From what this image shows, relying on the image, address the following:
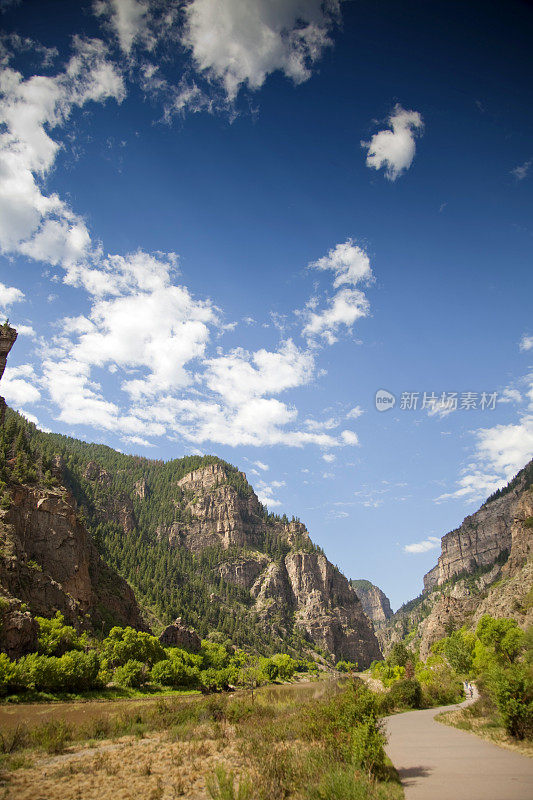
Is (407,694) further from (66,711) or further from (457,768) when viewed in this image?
(66,711)

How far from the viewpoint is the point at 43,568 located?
79438 mm

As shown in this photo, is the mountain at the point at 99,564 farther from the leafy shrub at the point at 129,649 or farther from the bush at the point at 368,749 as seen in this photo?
the bush at the point at 368,749

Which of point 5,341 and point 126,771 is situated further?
point 5,341

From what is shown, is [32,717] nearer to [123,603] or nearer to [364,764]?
[364,764]

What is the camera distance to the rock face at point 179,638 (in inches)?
4023

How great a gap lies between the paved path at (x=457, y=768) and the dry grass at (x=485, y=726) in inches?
24.2

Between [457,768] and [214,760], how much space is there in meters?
13.7

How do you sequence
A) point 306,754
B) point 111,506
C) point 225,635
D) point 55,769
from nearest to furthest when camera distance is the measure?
point 306,754 < point 55,769 < point 225,635 < point 111,506

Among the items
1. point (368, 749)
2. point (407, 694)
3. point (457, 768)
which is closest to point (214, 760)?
point (368, 749)

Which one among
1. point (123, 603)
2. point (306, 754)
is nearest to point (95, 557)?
point (123, 603)

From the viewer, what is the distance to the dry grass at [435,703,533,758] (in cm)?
2116

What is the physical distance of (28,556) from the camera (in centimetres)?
7712

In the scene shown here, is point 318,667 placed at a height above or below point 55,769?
below

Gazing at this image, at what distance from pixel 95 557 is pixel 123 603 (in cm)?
1361
